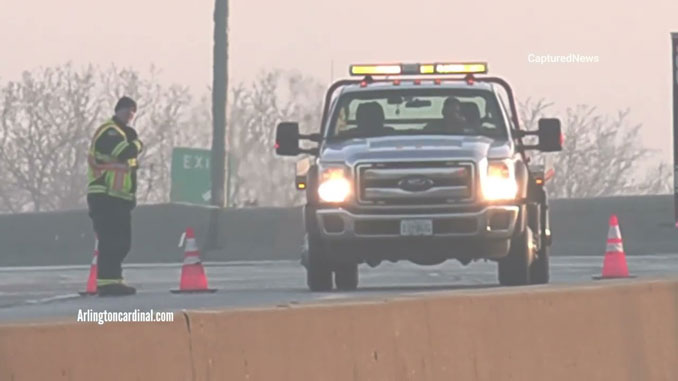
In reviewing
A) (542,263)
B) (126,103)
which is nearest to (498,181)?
A: (542,263)

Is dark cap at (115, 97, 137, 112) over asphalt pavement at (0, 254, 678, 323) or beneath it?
over

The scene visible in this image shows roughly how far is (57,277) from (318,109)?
5673 cm

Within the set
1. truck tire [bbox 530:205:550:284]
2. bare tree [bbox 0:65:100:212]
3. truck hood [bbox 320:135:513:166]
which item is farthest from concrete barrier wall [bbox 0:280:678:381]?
bare tree [bbox 0:65:100:212]

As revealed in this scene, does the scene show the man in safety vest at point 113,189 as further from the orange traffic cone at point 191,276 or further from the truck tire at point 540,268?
the truck tire at point 540,268

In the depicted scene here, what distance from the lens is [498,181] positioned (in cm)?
1648

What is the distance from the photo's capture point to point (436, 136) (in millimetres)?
17078

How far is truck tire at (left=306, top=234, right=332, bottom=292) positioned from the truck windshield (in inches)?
40.8

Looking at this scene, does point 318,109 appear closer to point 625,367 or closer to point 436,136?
point 436,136

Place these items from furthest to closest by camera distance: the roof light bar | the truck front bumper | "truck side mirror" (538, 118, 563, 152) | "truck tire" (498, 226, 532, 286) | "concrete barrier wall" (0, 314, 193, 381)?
the roof light bar
"truck side mirror" (538, 118, 563, 152)
"truck tire" (498, 226, 532, 286)
the truck front bumper
"concrete barrier wall" (0, 314, 193, 381)

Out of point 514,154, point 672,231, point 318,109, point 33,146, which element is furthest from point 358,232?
point 318,109

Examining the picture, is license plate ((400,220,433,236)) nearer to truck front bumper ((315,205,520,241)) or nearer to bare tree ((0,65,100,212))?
truck front bumper ((315,205,520,241))

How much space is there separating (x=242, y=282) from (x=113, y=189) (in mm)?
4385

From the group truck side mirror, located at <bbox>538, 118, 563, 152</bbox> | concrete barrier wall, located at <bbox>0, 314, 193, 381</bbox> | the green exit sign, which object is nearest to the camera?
concrete barrier wall, located at <bbox>0, 314, 193, 381</bbox>

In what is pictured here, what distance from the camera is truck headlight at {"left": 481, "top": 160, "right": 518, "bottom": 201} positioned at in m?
16.5
